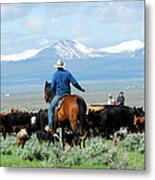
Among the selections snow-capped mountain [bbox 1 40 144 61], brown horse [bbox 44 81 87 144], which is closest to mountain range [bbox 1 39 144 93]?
snow-capped mountain [bbox 1 40 144 61]

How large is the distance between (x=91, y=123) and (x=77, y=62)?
31 cm

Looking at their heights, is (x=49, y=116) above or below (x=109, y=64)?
below

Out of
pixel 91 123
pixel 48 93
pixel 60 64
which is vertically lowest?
pixel 91 123

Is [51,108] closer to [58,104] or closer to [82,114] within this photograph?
[58,104]

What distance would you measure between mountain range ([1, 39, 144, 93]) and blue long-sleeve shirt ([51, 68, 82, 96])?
0.03m

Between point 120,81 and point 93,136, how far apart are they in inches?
12.0

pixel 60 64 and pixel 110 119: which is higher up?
pixel 60 64

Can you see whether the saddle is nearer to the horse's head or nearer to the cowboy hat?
the horse's head

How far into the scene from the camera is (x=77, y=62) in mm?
3607

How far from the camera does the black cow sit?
3549 mm

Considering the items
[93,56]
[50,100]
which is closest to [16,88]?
[50,100]

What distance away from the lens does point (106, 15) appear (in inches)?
140

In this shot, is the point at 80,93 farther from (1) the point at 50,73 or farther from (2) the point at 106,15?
(2) the point at 106,15

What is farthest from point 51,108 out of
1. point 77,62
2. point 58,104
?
point 77,62
